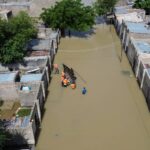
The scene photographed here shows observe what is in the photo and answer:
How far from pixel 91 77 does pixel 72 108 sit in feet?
17.2

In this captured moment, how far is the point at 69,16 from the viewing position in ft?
103

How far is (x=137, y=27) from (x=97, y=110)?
1364cm

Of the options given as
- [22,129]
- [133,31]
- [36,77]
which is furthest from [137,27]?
[22,129]

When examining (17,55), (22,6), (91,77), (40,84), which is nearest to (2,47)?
(17,55)

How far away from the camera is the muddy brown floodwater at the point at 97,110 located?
18.3 metres

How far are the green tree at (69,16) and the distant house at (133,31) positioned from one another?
4613 mm

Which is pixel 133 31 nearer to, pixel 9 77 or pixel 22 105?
pixel 9 77

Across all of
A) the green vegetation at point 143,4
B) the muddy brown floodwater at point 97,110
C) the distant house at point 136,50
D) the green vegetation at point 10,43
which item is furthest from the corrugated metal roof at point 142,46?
the green vegetation at point 143,4

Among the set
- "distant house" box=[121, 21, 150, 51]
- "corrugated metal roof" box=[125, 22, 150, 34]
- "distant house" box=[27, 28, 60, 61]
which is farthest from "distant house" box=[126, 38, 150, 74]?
"distant house" box=[27, 28, 60, 61]

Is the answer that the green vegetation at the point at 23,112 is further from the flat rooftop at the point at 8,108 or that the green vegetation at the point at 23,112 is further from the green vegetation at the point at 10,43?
the green vegetation at the point at 10,43

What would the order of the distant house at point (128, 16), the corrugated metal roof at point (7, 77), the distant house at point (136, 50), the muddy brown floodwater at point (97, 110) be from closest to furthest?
the muddy brown floodwater at point (97, 110), the corrugated metal roof at point (7, 77), the distant house at point (136, 50), the distant house at point (128, 16)

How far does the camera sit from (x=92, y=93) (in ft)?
76.5

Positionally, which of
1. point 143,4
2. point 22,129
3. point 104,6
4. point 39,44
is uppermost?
point 143,4

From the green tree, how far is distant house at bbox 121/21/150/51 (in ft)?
15.1
